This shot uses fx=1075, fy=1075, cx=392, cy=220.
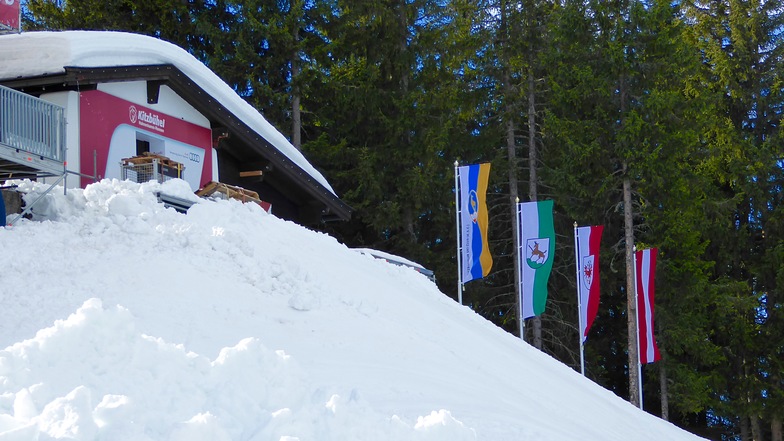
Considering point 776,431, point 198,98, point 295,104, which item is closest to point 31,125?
point 198,98

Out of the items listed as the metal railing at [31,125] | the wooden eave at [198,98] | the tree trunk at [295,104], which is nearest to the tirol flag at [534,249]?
the wooden eave at [198,98]

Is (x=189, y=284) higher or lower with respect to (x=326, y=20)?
lower

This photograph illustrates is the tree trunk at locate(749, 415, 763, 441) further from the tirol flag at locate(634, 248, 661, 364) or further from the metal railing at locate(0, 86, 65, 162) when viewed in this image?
the metal railing at locate(0, 86, 65, 162)

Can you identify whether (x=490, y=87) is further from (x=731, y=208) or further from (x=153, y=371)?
(x=153, y=371)

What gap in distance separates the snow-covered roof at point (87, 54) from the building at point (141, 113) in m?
0.02

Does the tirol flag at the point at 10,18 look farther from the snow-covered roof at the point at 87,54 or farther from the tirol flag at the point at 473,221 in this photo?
the tirol flag at the point at 473,221

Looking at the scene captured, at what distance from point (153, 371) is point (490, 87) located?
2752 centimetres

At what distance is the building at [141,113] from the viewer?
18.6 m

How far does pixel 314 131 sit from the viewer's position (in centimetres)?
3516

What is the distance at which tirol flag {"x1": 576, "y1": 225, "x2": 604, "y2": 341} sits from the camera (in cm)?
2467

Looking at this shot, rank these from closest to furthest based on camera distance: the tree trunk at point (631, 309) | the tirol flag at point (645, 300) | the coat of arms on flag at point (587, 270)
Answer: the coat of arms on flag at point (587, 270), the tirol flag at point (645, 300), the tree trunk at point (631, 309)

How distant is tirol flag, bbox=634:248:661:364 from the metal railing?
48.5 ft

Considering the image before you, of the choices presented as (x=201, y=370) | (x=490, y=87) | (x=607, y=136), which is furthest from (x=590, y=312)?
(x=201, y=370)

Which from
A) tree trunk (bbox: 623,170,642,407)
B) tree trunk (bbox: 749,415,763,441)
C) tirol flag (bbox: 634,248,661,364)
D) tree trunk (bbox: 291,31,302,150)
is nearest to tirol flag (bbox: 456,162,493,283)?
tirol flag (bbox: 634,248,661,364)
